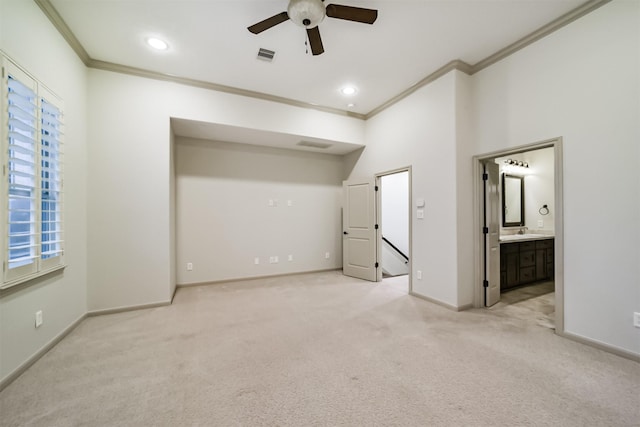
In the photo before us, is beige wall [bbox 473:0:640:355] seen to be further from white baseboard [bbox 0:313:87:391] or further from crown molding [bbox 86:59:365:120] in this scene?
white baseboard [bbox 0:313:87:391]

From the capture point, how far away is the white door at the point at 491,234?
11.2 ft

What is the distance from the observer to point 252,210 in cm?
491

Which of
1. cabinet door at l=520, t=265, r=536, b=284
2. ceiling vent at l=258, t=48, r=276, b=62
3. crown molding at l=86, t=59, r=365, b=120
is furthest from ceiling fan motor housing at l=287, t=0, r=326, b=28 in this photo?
cabinet door at l=520, t=265, r=536, b=284

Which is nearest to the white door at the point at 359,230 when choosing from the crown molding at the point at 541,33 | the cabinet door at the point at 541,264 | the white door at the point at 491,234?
the white door at the point at 491,234

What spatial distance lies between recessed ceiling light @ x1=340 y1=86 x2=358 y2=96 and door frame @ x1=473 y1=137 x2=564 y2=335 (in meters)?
2.00

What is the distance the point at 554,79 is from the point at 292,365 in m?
3.76

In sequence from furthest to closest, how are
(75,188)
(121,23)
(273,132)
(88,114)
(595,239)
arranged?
(273,132) → (88,114) → (75,188) → (121,23) → (595,239)

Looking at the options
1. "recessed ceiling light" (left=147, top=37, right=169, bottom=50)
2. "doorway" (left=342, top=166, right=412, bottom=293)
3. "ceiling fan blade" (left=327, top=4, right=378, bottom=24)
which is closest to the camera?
"ceiling fan blade" (left=327, top=4, right=378, bottom=24)

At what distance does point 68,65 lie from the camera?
2723 mm

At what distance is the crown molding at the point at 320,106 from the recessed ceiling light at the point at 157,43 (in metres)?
0.59

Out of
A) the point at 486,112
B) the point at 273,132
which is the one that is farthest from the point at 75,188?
the point at 486,112

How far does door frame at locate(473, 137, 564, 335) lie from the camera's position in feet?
8.45

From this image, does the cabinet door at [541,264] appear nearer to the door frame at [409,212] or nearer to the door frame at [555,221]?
the door frame at [555,221]

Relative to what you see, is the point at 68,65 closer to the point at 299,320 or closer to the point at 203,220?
the point at 203,220
